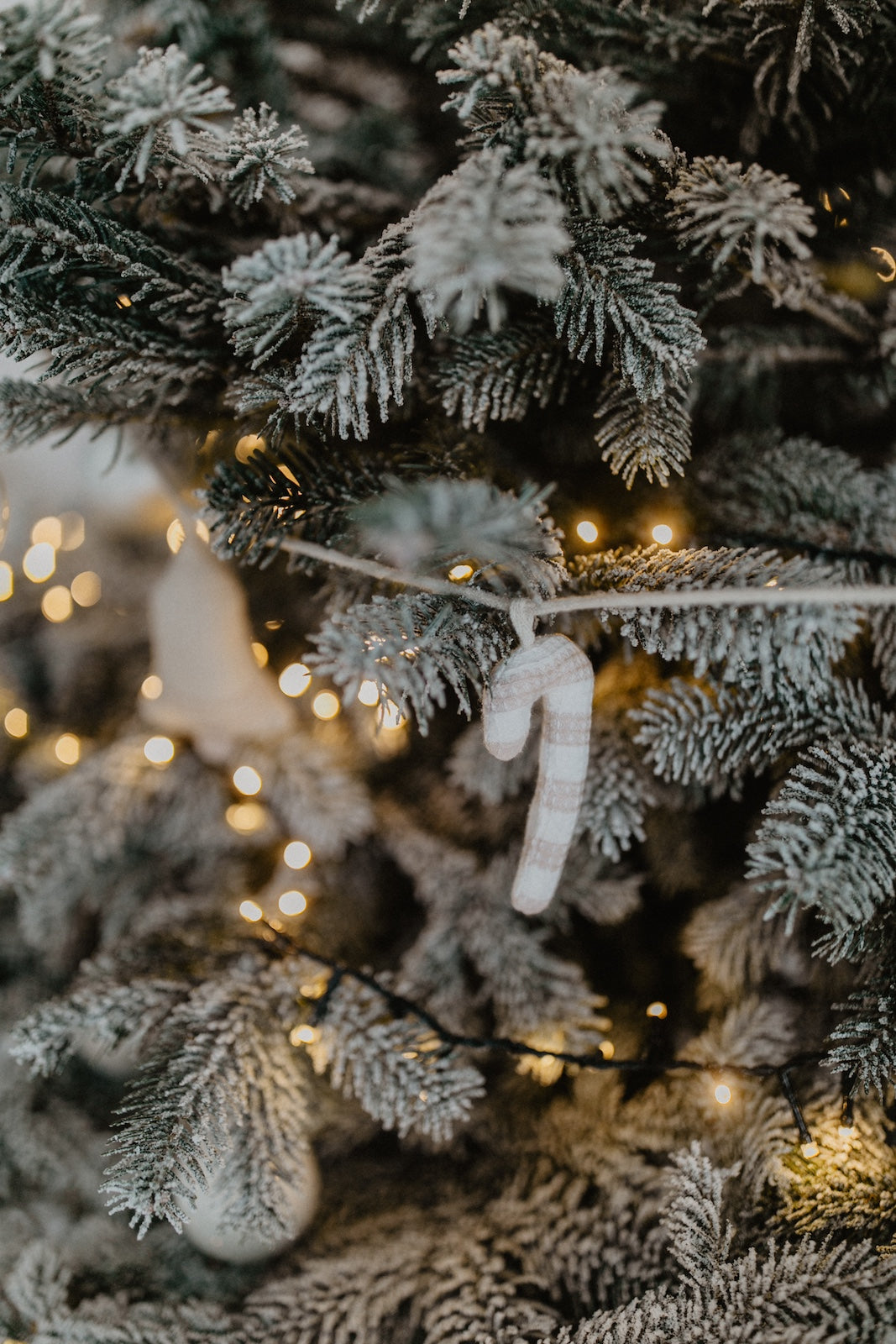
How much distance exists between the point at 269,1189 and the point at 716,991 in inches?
13.4

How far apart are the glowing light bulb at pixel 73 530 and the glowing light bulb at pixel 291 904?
0.54m

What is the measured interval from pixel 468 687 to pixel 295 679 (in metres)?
0.14

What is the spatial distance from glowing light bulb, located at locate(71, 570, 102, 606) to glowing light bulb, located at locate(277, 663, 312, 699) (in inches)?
13.2

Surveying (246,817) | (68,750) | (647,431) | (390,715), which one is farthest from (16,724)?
(647,431)

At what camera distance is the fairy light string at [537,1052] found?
0.49 metres

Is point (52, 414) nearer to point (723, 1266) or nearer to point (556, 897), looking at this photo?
point (556, 897)

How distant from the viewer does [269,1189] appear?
50cm

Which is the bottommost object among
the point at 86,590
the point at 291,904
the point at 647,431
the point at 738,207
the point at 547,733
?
the point at 291,904

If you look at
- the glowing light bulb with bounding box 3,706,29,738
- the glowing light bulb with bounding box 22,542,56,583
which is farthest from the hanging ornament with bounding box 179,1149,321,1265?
the glowing light bulb with bounding box 22,542,56,583

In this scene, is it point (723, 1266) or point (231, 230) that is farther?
point (231, 230)

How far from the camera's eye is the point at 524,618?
414 millimetres

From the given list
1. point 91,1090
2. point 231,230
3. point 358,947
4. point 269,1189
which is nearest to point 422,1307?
point 269,1189

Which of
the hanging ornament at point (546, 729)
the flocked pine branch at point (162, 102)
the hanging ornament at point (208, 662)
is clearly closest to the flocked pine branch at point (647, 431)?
the hanging ornament at point (546, 729)

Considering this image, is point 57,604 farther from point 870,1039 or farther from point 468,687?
point 870,1039
